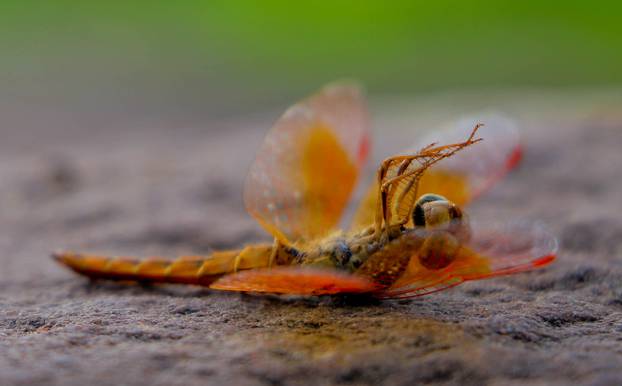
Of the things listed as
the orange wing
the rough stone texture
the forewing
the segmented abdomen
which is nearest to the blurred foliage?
the rough stone texture

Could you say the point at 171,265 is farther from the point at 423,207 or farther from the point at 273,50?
the point at 273,50

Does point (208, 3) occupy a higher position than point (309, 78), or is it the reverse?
point (208, 3)

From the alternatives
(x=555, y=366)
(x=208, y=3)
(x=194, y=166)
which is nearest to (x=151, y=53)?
(x=208, y=3)

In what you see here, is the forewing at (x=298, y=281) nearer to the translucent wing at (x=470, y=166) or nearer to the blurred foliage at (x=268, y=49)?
the translucent wing at (x=470, y=166)

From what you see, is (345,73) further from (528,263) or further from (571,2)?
(528,263)

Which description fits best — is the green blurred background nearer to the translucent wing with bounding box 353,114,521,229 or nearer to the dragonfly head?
the translucent wing with bounding box 353,114,521,229

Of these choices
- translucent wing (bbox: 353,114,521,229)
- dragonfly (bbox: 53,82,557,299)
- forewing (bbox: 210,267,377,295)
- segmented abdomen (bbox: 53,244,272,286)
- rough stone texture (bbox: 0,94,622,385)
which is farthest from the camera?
translucent wing (bbox: 353,114,521,229)

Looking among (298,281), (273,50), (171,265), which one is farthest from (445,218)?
(273,50)
